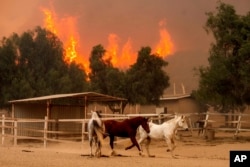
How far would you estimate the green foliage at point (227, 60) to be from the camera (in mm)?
24281

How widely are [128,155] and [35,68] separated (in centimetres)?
2925

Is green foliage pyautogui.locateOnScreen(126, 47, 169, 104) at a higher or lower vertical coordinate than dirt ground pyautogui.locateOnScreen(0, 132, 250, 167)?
higher

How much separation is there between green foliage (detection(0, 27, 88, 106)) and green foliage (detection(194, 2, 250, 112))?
61.3 ft

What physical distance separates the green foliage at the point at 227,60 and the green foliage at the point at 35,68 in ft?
61.3

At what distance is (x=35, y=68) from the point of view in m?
44.0

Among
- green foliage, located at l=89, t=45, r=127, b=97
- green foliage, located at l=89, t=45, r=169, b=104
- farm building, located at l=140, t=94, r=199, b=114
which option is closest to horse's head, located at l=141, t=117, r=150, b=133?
green foliage, located at l=89, t=45, r=169, b=104

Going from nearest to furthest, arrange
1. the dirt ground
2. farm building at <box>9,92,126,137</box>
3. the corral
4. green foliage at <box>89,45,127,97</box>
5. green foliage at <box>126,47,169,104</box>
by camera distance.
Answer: the dirt ground
the corral
farm building at <box>9,92,126,137</box>
green foliage at <box>126,47,169,104</box>
green foliage at <box>89,45,127,97</box>

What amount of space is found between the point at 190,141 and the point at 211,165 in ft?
31.6

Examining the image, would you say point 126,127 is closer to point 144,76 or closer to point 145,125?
point 145,125

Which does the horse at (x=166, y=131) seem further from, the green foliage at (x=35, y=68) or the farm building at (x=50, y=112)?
the green foliage at (x=35, y=68)

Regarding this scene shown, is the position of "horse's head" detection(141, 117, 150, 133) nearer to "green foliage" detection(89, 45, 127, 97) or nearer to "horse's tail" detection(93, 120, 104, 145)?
"horse's tail" detection(93, 120, 104, 145)

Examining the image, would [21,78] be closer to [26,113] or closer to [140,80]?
[140,80]

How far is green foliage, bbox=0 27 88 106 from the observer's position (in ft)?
133

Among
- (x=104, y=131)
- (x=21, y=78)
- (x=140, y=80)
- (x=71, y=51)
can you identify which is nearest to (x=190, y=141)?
(x=104, y=131)
